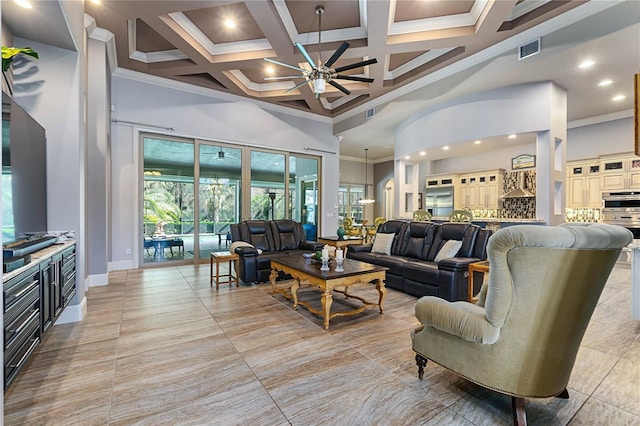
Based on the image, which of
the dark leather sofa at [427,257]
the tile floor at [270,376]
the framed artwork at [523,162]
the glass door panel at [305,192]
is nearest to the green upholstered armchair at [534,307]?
the tile floor at [270,376]

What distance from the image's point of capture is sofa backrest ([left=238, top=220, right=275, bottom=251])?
5340mm

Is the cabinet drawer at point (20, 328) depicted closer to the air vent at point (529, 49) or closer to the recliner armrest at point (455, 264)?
the recliner armrest at point (455, 264)

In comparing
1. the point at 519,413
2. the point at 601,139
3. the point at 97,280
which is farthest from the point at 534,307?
the point at 601,139

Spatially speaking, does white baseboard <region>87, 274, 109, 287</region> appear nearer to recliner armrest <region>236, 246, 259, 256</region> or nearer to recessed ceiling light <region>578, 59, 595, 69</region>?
recliner armrest <region>236, 246, 259, 256</region>

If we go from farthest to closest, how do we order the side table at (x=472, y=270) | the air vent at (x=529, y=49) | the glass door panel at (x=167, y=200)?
the glass door panel at (x=167, y=200), the air vent at (x=529, y=49), the side table at (x=472, y=270)

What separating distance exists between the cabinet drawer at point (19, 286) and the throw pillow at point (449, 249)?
4.24 m

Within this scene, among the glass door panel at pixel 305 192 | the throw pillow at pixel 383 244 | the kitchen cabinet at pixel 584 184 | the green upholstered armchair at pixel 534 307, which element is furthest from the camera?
the glass door panel at pixel 305 192

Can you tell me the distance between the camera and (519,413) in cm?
164

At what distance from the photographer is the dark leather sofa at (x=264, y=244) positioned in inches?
185

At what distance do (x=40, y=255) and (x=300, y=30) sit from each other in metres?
4.47

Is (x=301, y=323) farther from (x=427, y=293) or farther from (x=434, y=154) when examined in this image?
(x=434, y=154)

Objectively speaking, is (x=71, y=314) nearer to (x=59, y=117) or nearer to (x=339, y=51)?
(x=59, y=117)

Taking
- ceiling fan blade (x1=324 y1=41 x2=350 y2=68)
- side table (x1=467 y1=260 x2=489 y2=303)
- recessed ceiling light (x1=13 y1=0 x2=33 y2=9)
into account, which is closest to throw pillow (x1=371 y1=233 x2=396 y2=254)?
side table (x1=467 y1=260 x2=489 y2=303)

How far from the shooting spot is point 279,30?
174 inches
